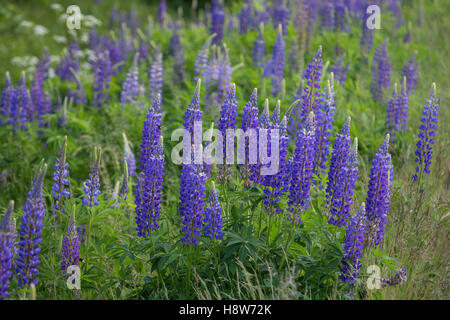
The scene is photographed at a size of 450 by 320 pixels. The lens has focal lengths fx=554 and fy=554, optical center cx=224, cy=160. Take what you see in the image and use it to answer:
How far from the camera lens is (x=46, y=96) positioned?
6.19 metres

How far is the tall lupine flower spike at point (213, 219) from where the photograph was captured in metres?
3.15

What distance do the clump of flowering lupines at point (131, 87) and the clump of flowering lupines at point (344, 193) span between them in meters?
3.19

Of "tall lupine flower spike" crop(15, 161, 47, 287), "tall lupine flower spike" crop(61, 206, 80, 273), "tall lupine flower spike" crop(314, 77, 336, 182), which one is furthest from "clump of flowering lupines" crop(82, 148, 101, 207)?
"tall lupine flower spike" crop(314, 77, 336, 182)

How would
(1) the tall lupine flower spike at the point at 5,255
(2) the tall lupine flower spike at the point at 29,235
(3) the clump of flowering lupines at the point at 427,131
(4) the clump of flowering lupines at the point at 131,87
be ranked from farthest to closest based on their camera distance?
(4) the clump of flowering lupines at the point at 131,87 → (3) the clump of flowering lupines at the point at 427,131 → (2) the tall lupine flower spike at the point at 29,235 → (1) the tall lupine flower spike at the point at 5,255

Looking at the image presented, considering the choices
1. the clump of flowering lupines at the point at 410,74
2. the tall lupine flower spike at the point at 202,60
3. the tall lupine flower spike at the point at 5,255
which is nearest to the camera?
the tall lupine flower spike at the point at 5,255

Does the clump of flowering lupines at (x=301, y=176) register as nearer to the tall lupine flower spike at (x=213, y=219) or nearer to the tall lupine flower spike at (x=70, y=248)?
the tall lupine flower spike at (x=213, y=219)

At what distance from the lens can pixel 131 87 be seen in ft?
20.3

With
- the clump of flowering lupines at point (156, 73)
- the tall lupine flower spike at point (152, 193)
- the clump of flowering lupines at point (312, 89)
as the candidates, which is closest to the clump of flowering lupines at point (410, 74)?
the clump of flowering lupines at point (312, 89)

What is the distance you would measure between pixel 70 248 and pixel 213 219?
88cm

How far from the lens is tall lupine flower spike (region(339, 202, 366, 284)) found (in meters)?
3.07

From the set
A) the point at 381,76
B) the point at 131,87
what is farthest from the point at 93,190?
the point at 381,76

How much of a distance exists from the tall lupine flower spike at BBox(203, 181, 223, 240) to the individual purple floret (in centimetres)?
78

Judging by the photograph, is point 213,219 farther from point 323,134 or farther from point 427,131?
point 427,131

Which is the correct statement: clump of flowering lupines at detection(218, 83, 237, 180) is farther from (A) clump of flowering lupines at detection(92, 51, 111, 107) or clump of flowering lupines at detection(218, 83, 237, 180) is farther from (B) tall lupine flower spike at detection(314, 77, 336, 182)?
(A) clump of flowering lupines at detection(92, 51, 111, 107)
